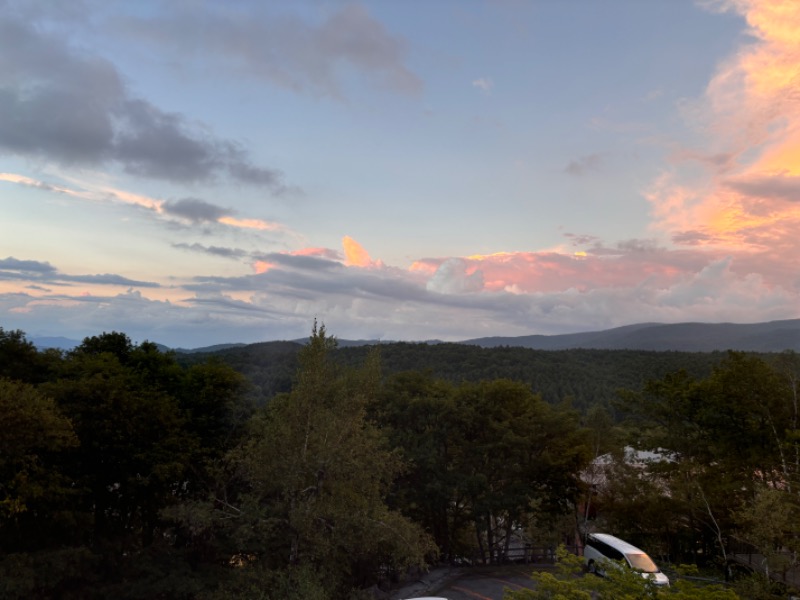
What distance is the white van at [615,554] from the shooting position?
19172 mm

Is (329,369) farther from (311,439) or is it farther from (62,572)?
(62,572)

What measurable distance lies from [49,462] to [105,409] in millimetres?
2787

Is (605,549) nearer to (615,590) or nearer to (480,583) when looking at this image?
(480,583)

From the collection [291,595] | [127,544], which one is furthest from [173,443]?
[291,595]

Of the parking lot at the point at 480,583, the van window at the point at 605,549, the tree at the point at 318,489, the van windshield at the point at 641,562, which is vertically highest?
the tree at the point at 318,489

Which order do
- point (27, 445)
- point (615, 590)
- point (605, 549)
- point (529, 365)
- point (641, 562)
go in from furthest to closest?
point (529, 365) < point (605, 549) < point (641, 562) < point (27, 445) < point (615, 590)

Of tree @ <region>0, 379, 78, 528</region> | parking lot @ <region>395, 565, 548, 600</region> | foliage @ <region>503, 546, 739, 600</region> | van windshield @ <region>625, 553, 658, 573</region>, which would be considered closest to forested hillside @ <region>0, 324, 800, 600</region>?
tree @ <region>0, 379, 78, 528</region>

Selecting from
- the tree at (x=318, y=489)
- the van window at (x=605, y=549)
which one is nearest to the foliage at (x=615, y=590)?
the tree at (x=318, y=489)

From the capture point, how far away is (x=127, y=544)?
77.2ft

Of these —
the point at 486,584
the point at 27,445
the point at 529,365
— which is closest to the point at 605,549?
the point at 486,584

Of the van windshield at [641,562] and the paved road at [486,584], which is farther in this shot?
the paved road at [486,584]

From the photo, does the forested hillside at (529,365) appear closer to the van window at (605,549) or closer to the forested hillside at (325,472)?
the forested hillside at (325,472)

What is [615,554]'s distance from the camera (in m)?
20.9

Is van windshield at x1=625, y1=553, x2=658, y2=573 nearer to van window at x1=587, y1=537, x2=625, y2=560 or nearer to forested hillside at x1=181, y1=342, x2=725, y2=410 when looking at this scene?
van window at x1=587, y1=537, x2=625, y2=560
